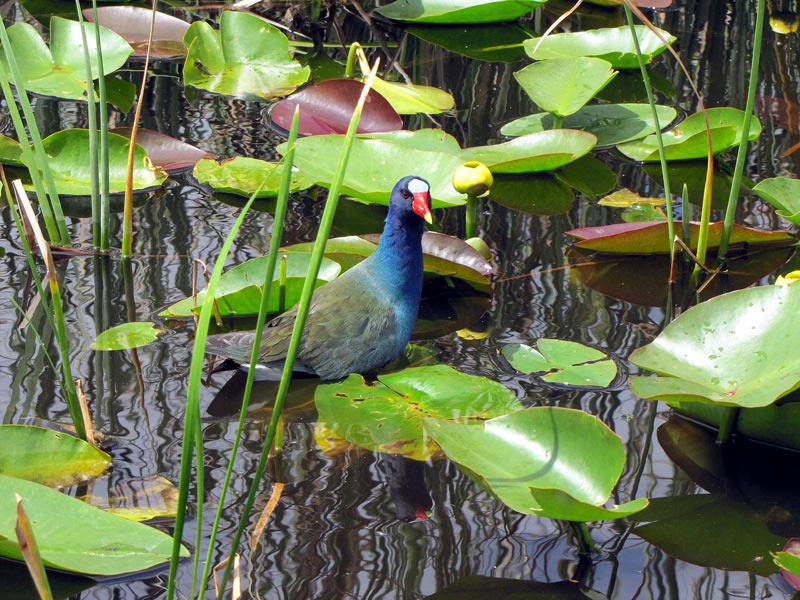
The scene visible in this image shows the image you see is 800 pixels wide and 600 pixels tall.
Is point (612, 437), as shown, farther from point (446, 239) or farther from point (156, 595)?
point (446, 239)

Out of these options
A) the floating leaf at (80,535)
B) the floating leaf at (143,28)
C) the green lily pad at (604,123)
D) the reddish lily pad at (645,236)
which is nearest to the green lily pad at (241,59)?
the floating leaf at (143,28)

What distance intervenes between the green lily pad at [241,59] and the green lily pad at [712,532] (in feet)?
9.65

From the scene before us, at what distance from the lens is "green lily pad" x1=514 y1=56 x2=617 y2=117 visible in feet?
12.0

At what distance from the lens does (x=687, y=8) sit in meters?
6.14

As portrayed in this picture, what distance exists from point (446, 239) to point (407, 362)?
45cm

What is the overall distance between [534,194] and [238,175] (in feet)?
3.53

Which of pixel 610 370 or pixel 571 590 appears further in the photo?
pixel 610 370

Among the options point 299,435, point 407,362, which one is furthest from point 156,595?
point 407,362

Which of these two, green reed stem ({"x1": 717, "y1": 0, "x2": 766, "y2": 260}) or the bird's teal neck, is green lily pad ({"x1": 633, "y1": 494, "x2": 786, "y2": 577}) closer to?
the bird's teal neck

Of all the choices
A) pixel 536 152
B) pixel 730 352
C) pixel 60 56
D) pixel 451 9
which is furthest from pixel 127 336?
pixel 451 9

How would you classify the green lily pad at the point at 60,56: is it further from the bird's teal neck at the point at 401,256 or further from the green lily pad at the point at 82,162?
the bird's teal neck at the point at 401,256

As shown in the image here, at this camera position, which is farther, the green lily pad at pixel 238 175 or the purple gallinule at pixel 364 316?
the green lily pad at pixel 238 175

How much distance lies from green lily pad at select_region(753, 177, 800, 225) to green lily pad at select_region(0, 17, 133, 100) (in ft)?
8.26

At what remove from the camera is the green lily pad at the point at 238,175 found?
132 inches
